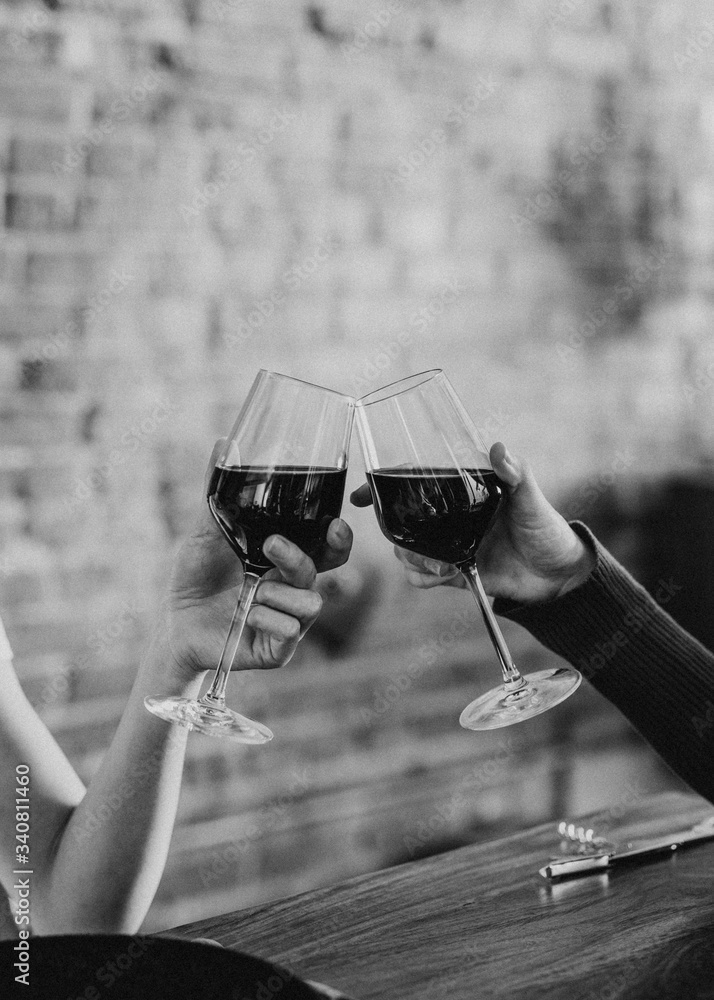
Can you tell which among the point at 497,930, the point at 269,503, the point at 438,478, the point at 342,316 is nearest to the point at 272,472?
the point at 269,503

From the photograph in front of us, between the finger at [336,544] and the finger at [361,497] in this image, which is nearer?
the finger at [336,544]

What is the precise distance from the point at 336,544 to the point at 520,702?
19cm

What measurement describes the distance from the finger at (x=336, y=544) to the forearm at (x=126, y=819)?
17 centimetres

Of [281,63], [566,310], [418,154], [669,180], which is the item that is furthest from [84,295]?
[669,180]

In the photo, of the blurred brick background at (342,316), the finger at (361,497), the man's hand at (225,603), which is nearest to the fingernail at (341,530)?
the man's hand at (225,603)

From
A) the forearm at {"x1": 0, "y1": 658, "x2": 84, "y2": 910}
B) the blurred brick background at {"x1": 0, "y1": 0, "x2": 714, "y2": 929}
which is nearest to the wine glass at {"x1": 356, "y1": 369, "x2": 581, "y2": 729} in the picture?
the forearm at {"x1": 0, "y1": 658, "x2": 84, "y2": 910}

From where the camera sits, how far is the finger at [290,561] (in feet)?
2.37

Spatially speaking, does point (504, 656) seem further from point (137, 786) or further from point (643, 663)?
point (137, 786)

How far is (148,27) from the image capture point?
1555mm

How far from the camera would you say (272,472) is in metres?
0.71

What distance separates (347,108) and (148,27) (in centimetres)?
40

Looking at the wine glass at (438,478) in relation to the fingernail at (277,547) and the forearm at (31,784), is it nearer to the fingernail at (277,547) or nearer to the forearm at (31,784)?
the fingernail at (277,547)

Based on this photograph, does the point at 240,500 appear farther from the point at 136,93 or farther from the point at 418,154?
the point at 418,154

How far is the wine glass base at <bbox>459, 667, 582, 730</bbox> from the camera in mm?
729
